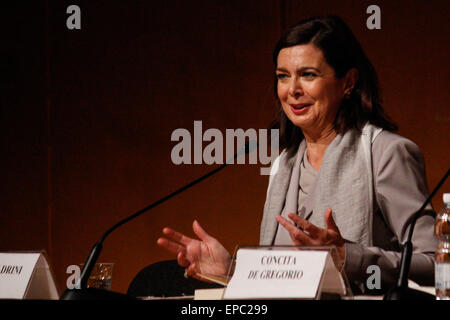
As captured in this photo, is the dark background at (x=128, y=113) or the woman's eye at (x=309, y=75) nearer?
the woman's eye at (x=309, y=75)

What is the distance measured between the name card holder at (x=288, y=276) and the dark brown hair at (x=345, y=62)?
105 centimetres

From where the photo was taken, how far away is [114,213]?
3.02m

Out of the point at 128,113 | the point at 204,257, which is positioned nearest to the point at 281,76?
the point at 204,257

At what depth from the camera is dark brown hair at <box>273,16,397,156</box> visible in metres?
2.08

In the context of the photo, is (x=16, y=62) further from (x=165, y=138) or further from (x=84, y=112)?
(x=165, y=138)

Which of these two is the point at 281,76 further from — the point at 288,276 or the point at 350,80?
the point at 288,276

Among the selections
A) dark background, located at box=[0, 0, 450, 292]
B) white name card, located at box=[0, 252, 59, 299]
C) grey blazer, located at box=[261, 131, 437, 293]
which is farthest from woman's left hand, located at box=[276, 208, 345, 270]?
dark background, located at box=[0, 0, 450, 292]
